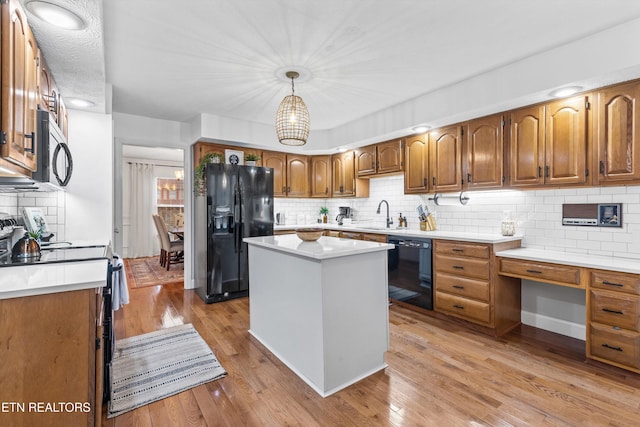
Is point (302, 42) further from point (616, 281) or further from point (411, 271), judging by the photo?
point (616, 281)

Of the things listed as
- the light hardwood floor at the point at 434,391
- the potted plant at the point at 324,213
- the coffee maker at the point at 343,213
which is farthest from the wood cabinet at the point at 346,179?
the light hardwood floor at the point at 434,391

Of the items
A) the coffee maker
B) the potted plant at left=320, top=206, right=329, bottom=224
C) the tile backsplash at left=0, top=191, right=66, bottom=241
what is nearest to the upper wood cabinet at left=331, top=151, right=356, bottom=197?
the coffee maker

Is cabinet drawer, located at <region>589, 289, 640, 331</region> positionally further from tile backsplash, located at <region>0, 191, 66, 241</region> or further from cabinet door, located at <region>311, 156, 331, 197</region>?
tile backsplash, located at <region>0, 191, 66, 241</region>

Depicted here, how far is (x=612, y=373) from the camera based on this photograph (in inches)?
88.4

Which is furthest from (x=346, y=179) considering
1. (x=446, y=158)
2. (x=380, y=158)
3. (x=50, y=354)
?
(x=50, y=354)

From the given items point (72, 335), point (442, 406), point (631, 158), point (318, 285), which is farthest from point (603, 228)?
point (72, 335)

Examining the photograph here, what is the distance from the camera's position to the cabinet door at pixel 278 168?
16.5 feet

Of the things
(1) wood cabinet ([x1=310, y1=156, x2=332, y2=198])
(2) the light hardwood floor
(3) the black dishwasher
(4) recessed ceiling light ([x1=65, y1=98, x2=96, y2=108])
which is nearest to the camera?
(2) the light hardwood floor

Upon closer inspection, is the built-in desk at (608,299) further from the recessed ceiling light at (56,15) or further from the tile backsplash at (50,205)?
the tile backsplash at (50,205)

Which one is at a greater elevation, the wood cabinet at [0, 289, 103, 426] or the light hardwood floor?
the wood cabinet at [0, 289, 103, 426]

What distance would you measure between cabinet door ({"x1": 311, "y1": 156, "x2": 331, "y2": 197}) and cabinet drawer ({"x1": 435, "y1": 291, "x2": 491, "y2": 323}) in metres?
2.76

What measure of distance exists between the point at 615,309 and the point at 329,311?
2.14 m

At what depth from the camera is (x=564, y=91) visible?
8.50 ft

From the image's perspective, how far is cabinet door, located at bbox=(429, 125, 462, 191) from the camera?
138 inches
